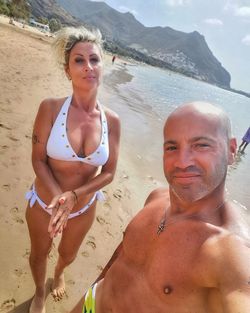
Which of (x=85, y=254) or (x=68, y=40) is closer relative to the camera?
(x=68, y=40)

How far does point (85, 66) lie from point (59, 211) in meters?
1.12

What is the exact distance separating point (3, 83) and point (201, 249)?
29.0 ft

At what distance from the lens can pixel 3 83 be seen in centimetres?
882

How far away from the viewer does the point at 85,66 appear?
2342 mm

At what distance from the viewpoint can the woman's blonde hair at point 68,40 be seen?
2406 millimetres

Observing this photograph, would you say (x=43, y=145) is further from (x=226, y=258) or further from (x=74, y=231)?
(x=226, y=258)

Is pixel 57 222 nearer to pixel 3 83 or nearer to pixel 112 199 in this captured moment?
pixel 112 199

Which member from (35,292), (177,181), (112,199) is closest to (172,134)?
(177,181)

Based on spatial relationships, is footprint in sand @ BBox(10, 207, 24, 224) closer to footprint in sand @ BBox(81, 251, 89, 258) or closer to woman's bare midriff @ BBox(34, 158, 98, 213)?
footprint in sand @ BBox(81, 251, 89, 258)

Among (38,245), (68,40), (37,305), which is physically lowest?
(37,305)

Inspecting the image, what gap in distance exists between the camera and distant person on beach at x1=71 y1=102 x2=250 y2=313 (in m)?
1.18

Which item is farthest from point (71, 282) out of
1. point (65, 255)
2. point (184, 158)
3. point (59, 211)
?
point (184, 158)

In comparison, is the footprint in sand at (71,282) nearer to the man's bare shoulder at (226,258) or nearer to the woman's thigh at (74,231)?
the woman's thigh at (74,231)

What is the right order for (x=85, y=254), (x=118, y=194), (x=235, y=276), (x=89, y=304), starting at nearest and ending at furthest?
(x=235, y=276) < (x=89, y=304) < (x=85, y=254) < (x=118, y=194)
